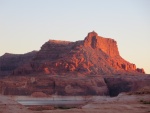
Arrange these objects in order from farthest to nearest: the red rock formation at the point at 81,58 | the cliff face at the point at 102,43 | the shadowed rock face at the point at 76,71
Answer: the cliff face at the point at 102,43 < the red rock formation at the point at 81,58 < the shadowed rock face at the point at 76,71

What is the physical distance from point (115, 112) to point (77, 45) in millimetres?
129130

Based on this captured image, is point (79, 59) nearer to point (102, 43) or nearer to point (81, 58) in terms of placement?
point (81, 58)

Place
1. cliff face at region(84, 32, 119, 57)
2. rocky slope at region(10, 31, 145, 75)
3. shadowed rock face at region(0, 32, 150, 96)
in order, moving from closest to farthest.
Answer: shadowed rock face at region(0, 32, 150, 96) → rocky slope at region(10, 31, 145, 75) → cliff face at region(84, 32, 119, 57)

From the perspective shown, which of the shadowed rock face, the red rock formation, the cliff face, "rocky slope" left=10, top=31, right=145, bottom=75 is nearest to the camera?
the shadowed rock face

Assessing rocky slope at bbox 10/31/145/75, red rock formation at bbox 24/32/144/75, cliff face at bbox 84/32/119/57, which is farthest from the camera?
cliff face at bbox 84/32/119/57

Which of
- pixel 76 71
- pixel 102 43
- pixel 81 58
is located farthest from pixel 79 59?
pixel 102 43

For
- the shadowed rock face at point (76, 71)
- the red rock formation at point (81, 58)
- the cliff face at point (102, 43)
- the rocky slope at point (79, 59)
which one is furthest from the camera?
the cliff face at point (102, 43)

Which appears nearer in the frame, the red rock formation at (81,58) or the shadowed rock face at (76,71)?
the shadowed rock face at (76,71)

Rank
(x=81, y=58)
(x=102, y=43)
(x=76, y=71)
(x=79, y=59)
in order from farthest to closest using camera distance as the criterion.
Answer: (x=102, y=43) → (x=81, y=58) → (x=79, y=59) → (x=76, y=71)

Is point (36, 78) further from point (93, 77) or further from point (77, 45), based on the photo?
point (77, 45)

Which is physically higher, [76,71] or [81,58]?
[81,58]

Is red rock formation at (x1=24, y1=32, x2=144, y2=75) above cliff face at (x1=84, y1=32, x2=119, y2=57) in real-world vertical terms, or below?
below

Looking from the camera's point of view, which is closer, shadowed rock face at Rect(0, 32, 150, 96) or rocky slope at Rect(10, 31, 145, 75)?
shadowed rock face at Rect(0, 32, 150, 96)

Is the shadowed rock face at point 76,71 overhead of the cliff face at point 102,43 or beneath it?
beneath
